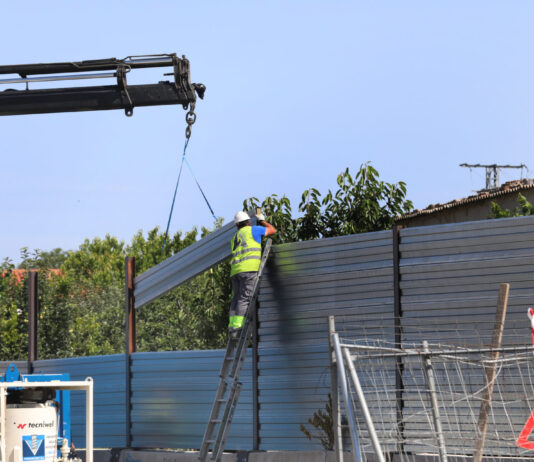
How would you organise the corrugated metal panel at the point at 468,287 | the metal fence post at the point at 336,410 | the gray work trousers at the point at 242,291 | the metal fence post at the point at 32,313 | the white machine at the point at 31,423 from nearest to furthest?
1. the metal fence post at the point at 336,410
2. the corrugated metal panel at the point at 468,287
3. the white machine at the point at 31,423
4. the gray work trousers at the point at 242,291
5. the metal fence post at the point at 32,313

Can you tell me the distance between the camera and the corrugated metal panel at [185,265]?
1398 centimetres

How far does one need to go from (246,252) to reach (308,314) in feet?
3.93

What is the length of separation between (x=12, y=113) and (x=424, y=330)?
8021mm

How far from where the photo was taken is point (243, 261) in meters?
12.8

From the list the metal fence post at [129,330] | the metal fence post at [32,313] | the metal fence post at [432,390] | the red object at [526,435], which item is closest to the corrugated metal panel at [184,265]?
the metal fence post at [129,330]

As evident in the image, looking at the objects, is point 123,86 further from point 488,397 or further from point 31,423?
point 488,397

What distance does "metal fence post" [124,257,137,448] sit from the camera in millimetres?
15320

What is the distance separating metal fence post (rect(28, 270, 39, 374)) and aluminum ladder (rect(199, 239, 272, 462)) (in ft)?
18.1

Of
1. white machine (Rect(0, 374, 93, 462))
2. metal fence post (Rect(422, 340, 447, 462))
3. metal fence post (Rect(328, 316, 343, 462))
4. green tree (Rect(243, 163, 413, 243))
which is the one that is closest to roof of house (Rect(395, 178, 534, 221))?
green tree (Rect(243, 163, 413, 243))

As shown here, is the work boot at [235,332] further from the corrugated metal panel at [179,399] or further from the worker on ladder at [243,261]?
the corrugated metal panel at [179,399]

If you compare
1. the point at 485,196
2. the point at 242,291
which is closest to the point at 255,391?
the point at 242,291

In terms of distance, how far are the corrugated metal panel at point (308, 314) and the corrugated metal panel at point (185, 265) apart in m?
1.10

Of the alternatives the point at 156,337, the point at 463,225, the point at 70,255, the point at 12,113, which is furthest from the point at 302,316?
the point at 70,255

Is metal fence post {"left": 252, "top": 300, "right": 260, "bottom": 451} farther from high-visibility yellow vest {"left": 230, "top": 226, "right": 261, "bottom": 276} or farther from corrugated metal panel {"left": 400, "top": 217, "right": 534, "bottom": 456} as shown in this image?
corrugated metal panel {"left": 400, "top": 217, "right": 534, "bottom": 456}
